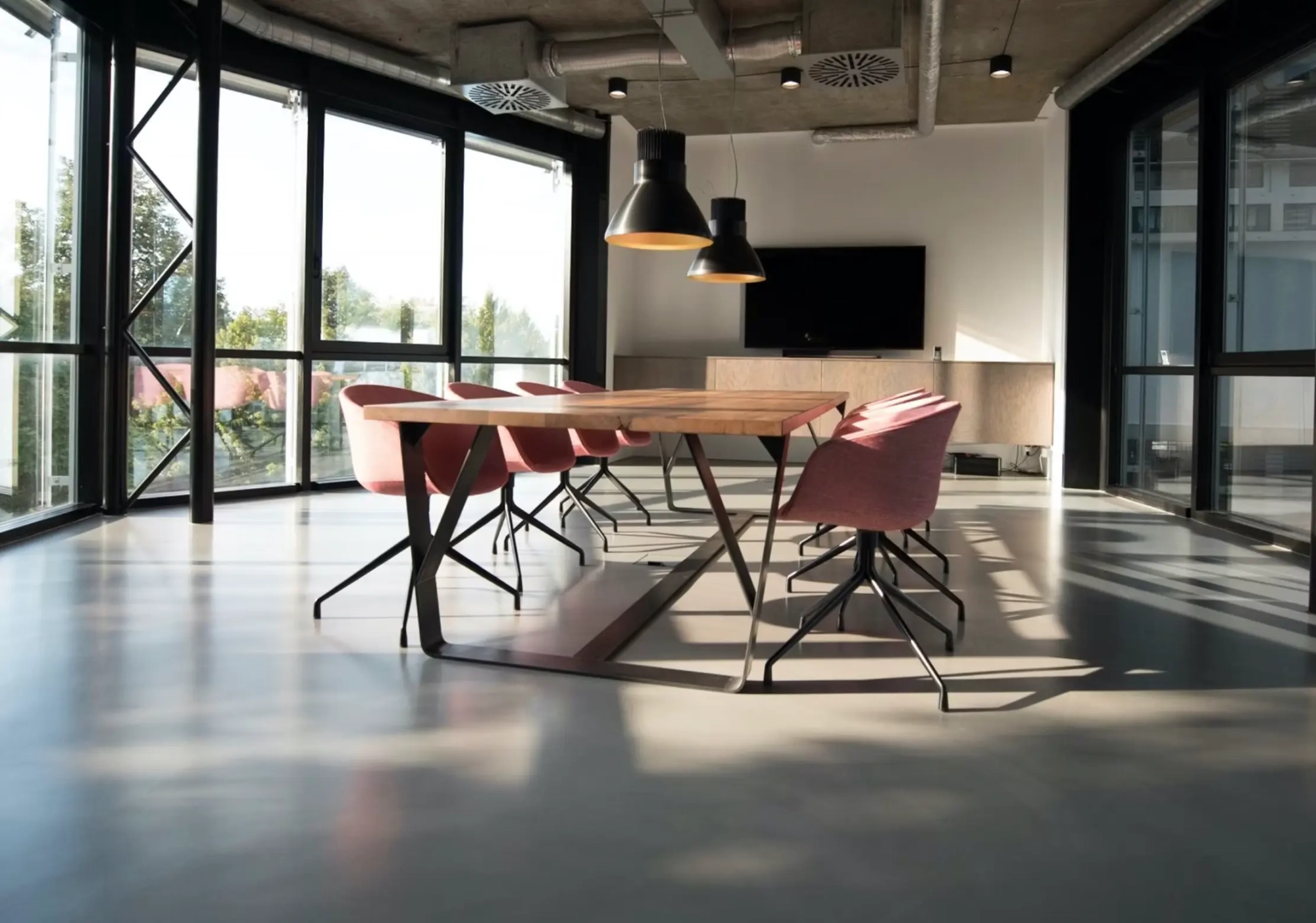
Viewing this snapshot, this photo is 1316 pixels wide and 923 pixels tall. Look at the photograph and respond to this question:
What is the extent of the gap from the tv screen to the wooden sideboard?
19.5 inches

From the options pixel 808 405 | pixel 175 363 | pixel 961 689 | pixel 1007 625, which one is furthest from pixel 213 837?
pixel 175 363

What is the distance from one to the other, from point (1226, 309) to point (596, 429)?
15.1 ft

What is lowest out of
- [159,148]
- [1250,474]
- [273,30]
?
[1250,474]

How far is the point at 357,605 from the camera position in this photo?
388 centimetres

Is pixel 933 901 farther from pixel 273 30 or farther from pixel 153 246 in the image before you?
pixel 273 30

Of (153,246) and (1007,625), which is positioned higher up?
(153,246)

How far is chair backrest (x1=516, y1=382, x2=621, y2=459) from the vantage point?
575 cm

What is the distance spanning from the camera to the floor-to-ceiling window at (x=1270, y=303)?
210 inches

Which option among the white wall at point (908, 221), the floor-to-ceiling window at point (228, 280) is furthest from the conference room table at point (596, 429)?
the white wall at point (908, 221)

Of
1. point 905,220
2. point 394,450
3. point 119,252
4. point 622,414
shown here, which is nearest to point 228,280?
point 119,252

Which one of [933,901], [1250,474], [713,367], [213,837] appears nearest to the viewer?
[933,901]

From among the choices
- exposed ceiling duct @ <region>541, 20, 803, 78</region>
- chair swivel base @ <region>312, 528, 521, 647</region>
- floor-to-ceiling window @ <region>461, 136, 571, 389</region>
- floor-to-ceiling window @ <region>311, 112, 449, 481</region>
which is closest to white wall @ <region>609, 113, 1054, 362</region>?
floor-to-ceiling window @ <region>461, 136, 571, 389</region>

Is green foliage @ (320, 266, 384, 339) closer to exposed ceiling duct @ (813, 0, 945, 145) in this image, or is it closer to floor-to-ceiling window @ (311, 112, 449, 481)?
floor-to-ceiling window @ (311, 112, 449, 481)

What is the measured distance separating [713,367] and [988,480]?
265cm
